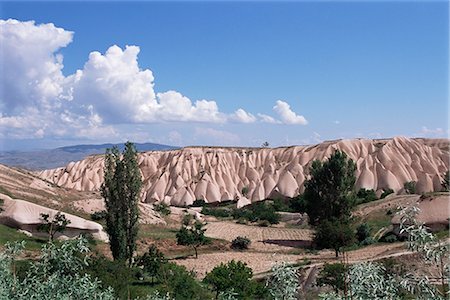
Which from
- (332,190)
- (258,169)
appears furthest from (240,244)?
(258,169)

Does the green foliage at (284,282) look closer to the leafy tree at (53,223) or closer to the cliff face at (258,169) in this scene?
the leafy tree at (53,223)

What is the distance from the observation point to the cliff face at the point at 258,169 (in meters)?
65.8

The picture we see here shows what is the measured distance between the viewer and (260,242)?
1515 inches

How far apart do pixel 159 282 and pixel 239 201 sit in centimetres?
4402

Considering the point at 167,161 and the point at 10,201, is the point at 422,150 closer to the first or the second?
the point at 167,161

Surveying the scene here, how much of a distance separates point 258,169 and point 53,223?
164 feet

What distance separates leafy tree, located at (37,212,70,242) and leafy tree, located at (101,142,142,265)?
6.10 meters

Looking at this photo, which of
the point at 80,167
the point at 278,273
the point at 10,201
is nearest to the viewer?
the point at 278,273

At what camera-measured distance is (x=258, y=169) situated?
76.8 metres

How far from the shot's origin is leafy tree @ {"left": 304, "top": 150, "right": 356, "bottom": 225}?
36375 millimetres

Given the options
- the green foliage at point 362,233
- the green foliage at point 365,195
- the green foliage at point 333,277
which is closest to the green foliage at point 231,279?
the green foliage at point 333,277

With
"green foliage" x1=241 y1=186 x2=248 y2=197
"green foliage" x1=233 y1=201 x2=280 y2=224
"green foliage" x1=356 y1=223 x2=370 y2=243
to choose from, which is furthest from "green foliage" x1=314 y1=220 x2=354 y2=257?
"green foliage" x1=241 y1=186 x2=248 y2=197

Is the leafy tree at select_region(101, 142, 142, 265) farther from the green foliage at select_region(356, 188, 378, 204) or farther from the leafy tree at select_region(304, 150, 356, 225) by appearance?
the green foliage at select_region(356, 188, 378, 204)

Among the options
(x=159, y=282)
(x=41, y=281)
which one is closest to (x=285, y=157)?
(x=159, y=282)
